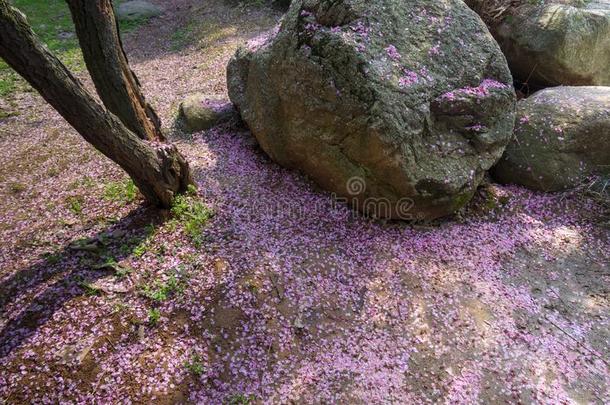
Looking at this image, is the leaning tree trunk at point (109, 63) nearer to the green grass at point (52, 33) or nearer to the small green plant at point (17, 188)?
the small green plant at point (17, 188)

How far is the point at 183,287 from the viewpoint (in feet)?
13.0

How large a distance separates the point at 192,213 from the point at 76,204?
1550 millimetres

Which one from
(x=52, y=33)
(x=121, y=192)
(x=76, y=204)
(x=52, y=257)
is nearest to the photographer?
(x=52, y=257)

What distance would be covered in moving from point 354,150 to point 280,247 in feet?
4.65

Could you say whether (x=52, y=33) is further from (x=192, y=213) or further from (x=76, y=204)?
(x=192, y=213)

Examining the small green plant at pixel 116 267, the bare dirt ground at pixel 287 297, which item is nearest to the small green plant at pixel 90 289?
the bare dirt ground at pixel 287 297

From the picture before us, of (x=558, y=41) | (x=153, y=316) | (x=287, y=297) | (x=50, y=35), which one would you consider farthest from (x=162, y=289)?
(x=50, y=35)

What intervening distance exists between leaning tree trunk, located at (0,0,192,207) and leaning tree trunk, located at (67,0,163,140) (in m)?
0.41

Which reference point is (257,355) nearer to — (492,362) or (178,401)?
(178,401)

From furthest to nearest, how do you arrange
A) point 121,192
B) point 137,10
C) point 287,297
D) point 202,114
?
point 137,10 < point 202,114 < point 121,192 < point 287,297

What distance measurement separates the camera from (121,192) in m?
5.12

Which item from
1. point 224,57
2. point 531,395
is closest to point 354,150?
point 531,395

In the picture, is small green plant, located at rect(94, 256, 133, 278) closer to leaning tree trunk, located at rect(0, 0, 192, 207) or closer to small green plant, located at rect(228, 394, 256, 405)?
leaning tree trunk, located at rect(0, 0, 192, 207)

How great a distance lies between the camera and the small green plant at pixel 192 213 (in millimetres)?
4504
